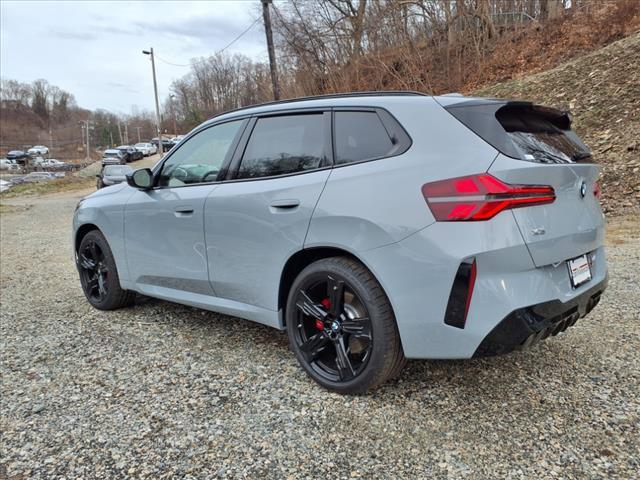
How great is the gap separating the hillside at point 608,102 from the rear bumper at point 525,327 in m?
7.28

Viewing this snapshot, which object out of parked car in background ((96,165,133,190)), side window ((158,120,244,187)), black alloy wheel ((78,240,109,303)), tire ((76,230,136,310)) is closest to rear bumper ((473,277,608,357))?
side window ((158,120,244,187))

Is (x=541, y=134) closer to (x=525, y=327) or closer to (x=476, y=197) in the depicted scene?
(x=476, y=197)

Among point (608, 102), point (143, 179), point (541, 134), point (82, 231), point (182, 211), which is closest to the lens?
point (541, 134)

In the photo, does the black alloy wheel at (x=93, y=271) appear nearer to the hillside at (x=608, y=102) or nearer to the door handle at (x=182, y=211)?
the door handle at (x=182, y=211)

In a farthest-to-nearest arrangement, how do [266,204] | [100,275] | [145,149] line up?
1. [145,149]
2. [100,275]
3. [266,204]

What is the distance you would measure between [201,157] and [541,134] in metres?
2.38

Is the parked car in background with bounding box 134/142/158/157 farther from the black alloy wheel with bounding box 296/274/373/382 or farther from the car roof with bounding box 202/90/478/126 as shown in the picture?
the black alloy wheel with bounding box 296/274/373/382

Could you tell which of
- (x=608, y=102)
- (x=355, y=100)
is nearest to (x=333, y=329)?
(x=355, y=100)

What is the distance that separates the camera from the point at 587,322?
3812mm

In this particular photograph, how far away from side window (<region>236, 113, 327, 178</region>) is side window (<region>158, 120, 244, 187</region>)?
0.25 meters

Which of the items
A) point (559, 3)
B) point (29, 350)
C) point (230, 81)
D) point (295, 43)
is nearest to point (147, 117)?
point (230, 81)

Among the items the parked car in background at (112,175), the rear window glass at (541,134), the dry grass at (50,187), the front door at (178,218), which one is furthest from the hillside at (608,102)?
the dry grass at (50,187)

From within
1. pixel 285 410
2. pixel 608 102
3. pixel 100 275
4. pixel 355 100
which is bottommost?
pixel 285 410

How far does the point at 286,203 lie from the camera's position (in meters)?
2.87
